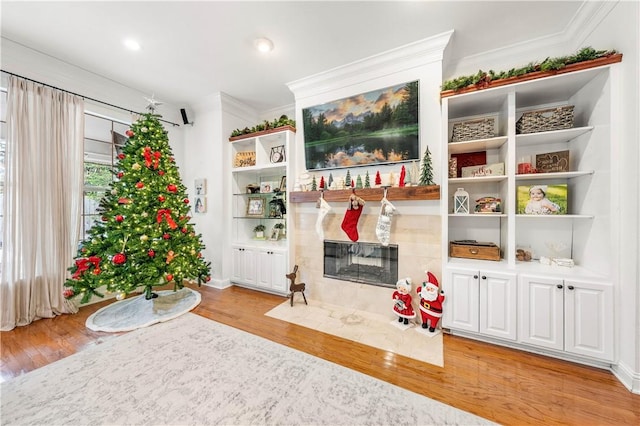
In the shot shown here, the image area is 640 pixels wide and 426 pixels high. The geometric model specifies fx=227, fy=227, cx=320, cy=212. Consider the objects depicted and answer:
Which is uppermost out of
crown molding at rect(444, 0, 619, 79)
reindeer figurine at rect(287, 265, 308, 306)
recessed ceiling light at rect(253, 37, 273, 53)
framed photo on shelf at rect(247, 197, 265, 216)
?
recessed ceiling light at rect(253, 37, 273, 53)

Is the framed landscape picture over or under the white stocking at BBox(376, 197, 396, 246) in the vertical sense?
over

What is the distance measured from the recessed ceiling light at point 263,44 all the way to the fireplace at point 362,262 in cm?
246

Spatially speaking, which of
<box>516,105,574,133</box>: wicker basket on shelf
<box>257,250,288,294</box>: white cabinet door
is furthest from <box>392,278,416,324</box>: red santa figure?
<box>516,105,574,133</box>: wicker basket on shelf

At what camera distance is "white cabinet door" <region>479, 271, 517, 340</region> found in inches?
83.2

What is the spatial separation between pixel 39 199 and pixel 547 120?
5.57 metres

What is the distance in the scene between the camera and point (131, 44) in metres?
2.56

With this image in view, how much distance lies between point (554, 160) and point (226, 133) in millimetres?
4364

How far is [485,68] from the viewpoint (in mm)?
2688

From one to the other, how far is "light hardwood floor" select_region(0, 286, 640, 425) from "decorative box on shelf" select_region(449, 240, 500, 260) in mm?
859

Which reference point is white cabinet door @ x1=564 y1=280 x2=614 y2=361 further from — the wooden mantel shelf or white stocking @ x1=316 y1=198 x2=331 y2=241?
white stocking @ x1=316 y1=198 x2=331 y2=241

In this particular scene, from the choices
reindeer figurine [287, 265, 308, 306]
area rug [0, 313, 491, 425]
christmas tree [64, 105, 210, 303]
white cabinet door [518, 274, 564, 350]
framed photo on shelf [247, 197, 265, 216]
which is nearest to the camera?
area rug [0, 313, 491, 425]

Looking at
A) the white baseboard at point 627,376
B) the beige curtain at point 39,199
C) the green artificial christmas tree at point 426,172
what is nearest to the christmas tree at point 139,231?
the beige curtain at point 39,199

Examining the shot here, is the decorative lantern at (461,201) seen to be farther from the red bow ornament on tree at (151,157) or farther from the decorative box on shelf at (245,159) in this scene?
the red bow ornament on tree at (151,157)

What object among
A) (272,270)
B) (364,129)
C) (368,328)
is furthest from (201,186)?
(368,328)
